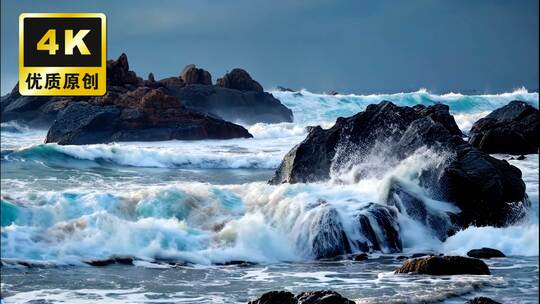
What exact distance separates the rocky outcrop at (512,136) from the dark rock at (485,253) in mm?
12808

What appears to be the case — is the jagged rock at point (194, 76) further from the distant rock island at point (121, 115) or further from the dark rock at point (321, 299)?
the dark rock at point (321, 299)

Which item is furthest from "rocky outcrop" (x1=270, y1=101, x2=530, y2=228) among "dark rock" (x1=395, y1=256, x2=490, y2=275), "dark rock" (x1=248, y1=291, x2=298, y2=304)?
"dark rock" (x1=248, y1=291, x2=298, y2=304)

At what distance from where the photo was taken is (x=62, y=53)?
15.2 m

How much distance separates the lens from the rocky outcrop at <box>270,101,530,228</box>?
15.8 m

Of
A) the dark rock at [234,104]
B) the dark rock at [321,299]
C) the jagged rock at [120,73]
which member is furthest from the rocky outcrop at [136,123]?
the dark rock at [321,299]

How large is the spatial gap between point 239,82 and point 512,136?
37441 mm

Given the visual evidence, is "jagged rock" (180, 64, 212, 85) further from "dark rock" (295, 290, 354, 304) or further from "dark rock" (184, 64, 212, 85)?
"dark rock" (295, 290, 354, 304)

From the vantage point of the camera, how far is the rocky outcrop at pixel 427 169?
51.7 ft

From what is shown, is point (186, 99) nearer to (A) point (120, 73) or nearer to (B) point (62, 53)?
(A) point (120, 73)

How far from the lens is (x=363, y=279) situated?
1207 centimetres

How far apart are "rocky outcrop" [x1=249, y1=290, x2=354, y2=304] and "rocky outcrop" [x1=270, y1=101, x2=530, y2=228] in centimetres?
685

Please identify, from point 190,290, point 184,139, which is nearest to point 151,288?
point 190,290

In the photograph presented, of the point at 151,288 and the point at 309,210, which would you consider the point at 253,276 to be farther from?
the point at 309,210

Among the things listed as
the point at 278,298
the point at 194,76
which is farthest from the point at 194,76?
the point at 278,298
